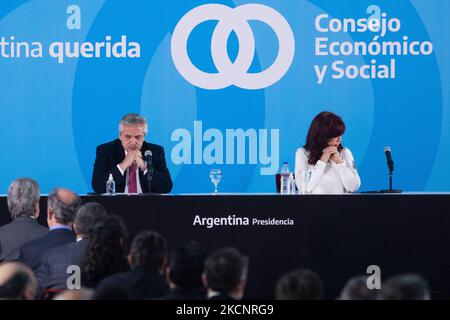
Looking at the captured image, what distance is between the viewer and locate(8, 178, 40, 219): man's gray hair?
5.55m

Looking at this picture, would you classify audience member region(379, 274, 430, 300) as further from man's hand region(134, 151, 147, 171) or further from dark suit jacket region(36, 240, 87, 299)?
man's hand region(134, 151, 147, 171)

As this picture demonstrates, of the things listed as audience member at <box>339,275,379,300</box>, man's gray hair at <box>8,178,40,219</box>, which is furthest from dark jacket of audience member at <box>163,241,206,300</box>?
man's gray hair at <box>8,178,40,219</box>

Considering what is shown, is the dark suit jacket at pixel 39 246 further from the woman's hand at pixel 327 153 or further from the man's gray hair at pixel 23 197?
the woman's hand at pixel 327 153

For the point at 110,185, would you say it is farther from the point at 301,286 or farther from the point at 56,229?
the point at 301,286

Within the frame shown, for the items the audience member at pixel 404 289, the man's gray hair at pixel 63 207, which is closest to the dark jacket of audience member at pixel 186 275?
the audience member at pixel 404 289

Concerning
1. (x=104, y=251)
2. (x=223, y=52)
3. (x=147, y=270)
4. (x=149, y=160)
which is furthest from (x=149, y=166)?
(x=147, y=270)

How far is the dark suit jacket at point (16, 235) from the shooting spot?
214 inches

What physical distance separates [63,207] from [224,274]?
6.04 feet

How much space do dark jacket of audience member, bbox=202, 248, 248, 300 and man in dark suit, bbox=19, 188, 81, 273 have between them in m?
1.54

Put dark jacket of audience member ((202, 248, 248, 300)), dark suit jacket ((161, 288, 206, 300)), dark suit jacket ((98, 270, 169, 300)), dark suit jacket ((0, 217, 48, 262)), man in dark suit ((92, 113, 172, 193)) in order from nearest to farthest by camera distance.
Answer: dark jacket of audience member ((202, 248, 248, 300))
dark suit jacket ((161, 288, 206, 300))
dark suit jacket ((98, 270, 169, 300))
dark suit jacket ((0, 217, 48, 262))
man in dark suit ((92, 113, 172, 193))

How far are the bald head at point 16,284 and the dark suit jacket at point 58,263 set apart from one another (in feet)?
4.41

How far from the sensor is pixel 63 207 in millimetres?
5371
